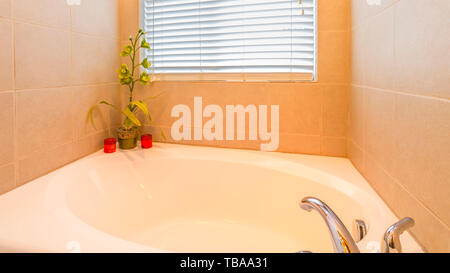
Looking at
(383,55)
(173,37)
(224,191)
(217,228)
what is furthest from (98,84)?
(383,55)

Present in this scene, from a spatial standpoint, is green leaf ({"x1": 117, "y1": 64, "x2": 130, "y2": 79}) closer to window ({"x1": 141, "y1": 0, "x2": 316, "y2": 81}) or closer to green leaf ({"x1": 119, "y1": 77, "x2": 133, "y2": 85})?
green leaf ({"x1": 119, "y1": 77, "x2": 133, "y2": 85})

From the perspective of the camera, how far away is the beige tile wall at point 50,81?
1.01m

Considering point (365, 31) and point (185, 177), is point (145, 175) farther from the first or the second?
point (365, 31)

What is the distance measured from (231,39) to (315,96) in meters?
0.56

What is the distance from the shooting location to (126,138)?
1562mm

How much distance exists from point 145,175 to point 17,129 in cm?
60

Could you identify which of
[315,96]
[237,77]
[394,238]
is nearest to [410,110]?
[394,238]

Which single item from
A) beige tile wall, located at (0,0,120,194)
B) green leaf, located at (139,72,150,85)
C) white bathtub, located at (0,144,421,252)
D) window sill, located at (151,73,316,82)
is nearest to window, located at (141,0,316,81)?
window sill, located at (151,73,316,82)

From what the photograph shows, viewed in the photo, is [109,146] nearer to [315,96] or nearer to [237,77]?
[237,77]

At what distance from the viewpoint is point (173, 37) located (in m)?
1.67

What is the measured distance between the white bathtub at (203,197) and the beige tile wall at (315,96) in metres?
0.09

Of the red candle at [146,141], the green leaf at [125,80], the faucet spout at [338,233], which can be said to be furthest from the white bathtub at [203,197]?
the green leaf at [125,80]

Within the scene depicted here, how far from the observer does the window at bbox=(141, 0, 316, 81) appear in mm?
1471

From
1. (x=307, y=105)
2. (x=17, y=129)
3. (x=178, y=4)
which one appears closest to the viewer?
(x=17, y=129)
